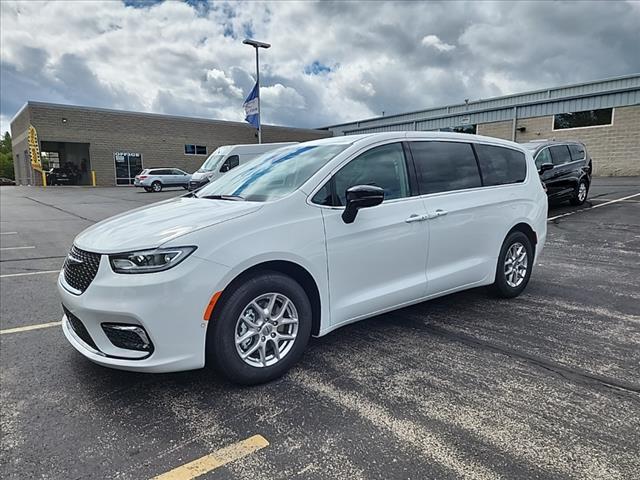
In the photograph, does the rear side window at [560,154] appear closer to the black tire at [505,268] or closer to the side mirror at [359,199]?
the black tire at [505,268]

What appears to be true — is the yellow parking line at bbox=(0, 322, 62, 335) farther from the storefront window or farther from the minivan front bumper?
the storefront window

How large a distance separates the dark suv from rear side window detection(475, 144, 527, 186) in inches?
276

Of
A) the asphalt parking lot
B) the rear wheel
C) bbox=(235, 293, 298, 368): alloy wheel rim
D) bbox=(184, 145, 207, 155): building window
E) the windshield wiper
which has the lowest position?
the asphalt parking lot

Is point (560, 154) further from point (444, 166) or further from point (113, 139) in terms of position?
point (113, 139)

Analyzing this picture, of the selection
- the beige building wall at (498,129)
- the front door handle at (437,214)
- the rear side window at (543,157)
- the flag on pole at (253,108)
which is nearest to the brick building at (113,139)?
the flag on pole at (253,108)

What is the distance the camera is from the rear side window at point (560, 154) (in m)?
11.9

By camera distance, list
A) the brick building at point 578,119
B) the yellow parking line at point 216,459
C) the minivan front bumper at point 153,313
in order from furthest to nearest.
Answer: the brick building at point 578,119 → the minivan front bumper at point 153,313 → the yellow parking line at point 216,459

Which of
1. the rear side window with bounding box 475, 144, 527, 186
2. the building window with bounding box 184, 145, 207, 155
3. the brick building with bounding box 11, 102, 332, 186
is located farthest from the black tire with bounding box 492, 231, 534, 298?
the building window with bounding box 184, 145, 207, 155

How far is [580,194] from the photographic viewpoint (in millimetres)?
12898

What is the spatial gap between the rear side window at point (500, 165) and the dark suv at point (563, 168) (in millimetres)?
7001

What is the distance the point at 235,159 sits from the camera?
2189 centimetres

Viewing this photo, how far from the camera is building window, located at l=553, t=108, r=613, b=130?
25.6m

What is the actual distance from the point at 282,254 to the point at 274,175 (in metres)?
0.96

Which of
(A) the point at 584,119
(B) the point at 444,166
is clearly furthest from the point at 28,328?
(A) the point at 584,119
